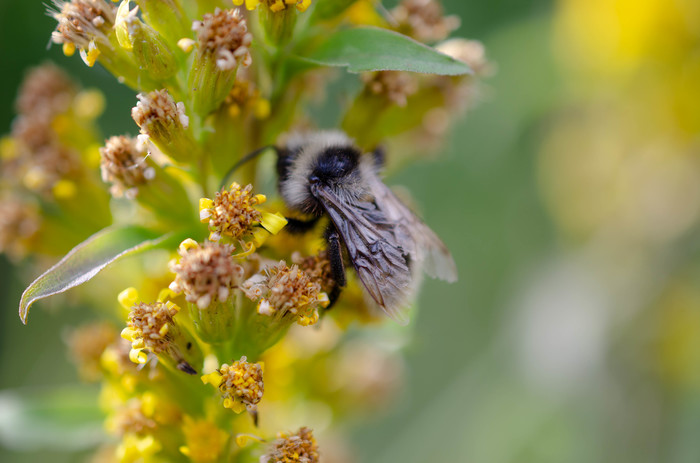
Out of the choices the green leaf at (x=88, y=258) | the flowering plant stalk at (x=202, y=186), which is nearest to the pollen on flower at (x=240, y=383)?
the flowering plant stalk at (x=202, y=186)

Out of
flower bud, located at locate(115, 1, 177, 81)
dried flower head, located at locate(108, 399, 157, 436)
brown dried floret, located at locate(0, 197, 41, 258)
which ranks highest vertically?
brown dried floret, located at locate(0, 197, 41, 258)

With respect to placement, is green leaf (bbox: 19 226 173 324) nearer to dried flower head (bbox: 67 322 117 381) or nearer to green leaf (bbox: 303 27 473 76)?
dried flower head (bbox: 67 322 117 381)

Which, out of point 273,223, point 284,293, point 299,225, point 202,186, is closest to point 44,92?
point 202,186

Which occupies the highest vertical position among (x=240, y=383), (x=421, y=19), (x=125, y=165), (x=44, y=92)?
(x=44, y=92)

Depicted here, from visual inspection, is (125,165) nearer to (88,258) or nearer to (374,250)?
(88,258)

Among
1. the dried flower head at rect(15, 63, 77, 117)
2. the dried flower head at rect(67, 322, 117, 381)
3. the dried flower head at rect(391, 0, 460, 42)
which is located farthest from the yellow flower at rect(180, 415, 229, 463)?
the dried flower head at rect(391, 0, 460, 42)

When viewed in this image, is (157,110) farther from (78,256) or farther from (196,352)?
(196,352)

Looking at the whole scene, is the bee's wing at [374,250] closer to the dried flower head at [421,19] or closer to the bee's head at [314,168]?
the bee's head at [314,168]
